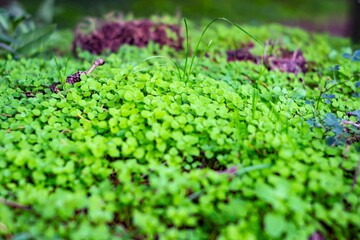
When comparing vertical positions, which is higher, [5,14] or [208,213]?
[5,14]

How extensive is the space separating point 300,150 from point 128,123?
819 millimetres

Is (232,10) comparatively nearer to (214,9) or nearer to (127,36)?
Result: (214,9)

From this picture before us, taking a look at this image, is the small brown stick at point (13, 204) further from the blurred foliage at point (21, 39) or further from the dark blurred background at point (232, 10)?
the dark blurred background at point (232, 10)

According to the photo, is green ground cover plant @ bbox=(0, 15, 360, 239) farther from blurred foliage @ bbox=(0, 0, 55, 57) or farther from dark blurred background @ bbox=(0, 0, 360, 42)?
dark blurred background @ bbox=(0, 0, 360, 42)

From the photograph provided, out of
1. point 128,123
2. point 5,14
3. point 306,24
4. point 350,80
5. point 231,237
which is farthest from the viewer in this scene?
point 306,24

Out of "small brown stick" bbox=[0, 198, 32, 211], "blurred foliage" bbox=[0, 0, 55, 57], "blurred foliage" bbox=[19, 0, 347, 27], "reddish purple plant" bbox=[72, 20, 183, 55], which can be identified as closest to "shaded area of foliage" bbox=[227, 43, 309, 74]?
"reddish purple plant" bbox=[72, 20, 183, 55]

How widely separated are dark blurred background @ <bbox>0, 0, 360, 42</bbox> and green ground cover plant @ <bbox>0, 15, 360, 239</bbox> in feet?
16.1

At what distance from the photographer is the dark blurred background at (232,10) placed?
781 cm

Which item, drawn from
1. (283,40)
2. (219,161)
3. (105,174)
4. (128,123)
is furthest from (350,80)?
(105,174)

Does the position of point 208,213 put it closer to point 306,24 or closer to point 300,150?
point 300,150

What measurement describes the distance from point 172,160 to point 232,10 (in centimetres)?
816

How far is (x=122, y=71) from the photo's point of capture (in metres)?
2.36

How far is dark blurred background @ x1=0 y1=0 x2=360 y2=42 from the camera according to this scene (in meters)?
7.81

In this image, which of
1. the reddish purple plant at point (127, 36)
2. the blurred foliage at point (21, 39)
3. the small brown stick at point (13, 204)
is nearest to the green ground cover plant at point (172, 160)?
the small brown stick at point (13, 204)
